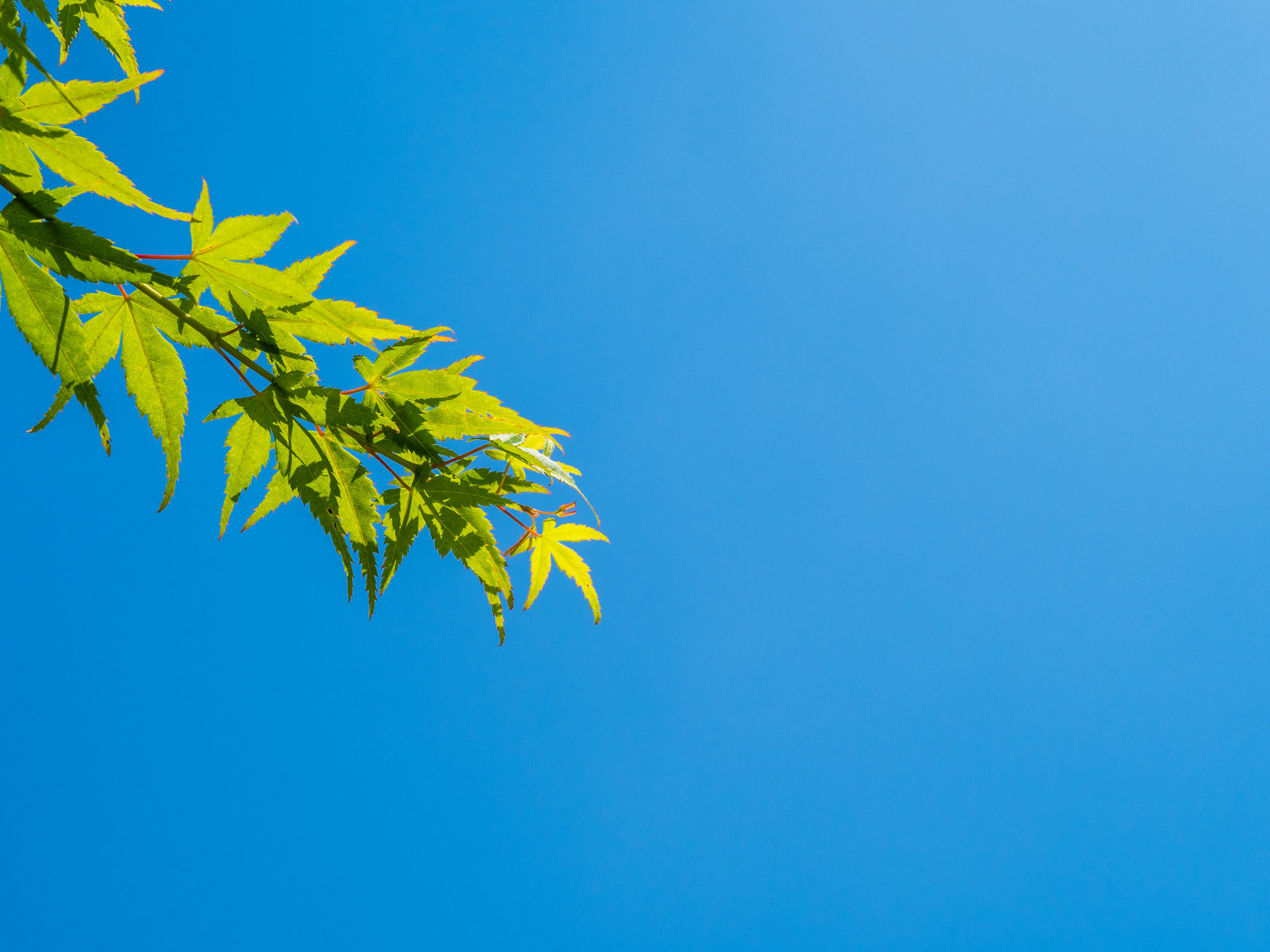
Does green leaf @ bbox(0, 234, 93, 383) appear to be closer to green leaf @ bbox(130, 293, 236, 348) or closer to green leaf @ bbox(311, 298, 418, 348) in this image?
green leaf @ bbox(130, 293, 236, 348)

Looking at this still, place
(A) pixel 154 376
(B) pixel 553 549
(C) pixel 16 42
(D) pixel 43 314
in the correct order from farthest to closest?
1. (B) pixel 553 549
2. (A) pixel 154 376
3. (D) pixel 43 314
4. (C) pixel 16 42

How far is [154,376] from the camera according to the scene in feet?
3.37

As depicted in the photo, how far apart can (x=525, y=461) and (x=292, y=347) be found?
33cm

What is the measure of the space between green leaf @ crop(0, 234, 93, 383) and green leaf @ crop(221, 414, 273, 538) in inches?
7.3

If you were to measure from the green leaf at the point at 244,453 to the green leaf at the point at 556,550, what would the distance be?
0.41 metres

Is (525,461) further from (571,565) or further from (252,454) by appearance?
(252,454)

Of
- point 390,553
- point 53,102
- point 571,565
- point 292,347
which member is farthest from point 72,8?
point 571,565

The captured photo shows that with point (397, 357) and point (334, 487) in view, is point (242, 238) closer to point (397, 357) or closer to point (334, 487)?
point (397, 357)

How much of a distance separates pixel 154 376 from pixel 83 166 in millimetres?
251

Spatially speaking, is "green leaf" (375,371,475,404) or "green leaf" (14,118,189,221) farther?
"green leaf" (375,371,475,404)

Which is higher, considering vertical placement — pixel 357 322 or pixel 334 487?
pixel 357 322

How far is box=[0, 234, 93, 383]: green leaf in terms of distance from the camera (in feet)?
2.97

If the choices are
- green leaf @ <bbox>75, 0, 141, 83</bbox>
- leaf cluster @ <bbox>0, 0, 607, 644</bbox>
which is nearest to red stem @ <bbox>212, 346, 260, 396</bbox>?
leaf cluster @ <bbox>0, 0, 607, 644</bbox>

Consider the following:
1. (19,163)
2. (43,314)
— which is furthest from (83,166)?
(43,314)
